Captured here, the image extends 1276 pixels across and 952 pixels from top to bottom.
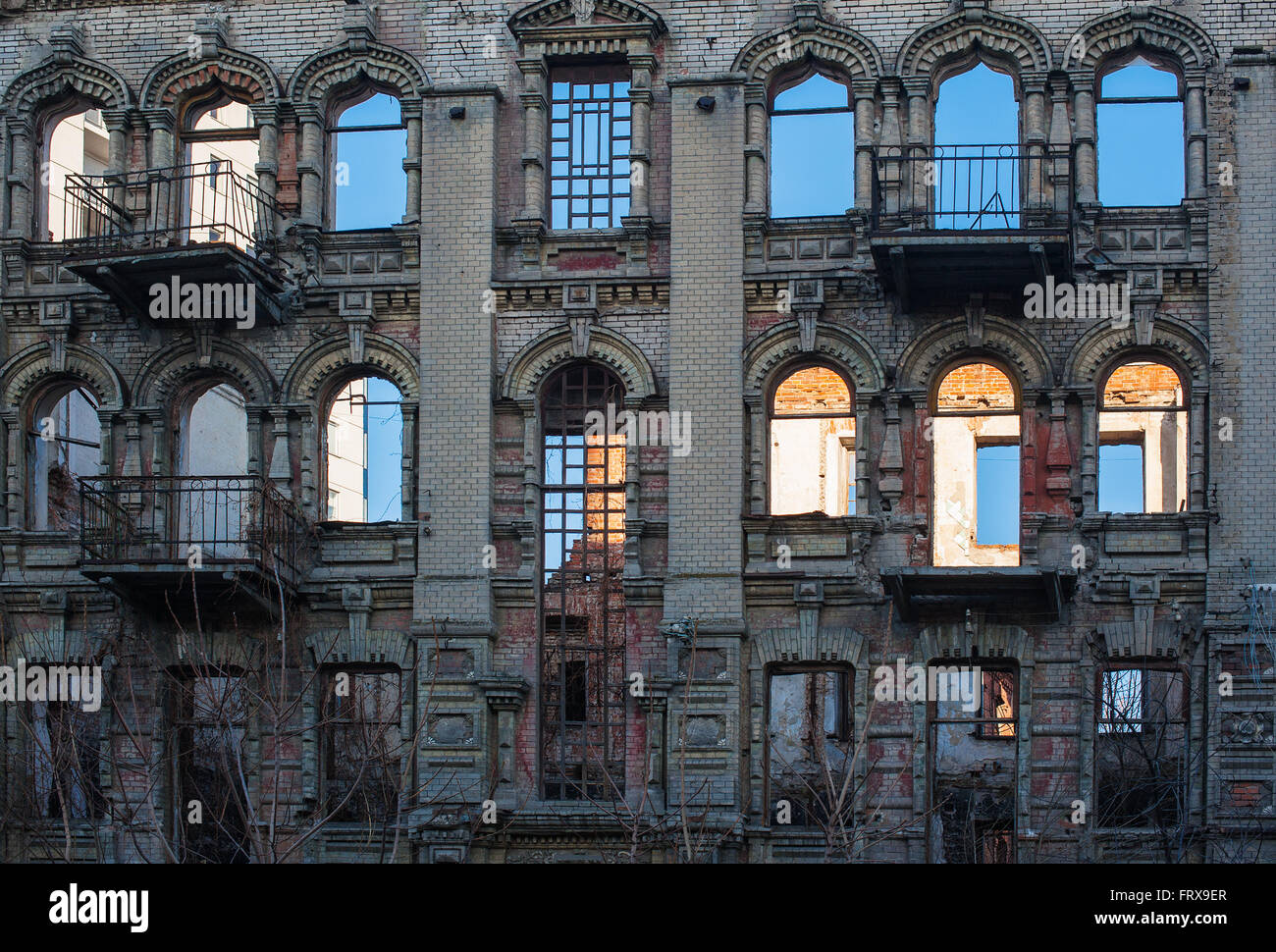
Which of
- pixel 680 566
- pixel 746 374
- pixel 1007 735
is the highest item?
pixel 746 374

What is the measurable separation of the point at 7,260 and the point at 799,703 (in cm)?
1135

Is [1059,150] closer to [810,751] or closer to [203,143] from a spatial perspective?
[810,751]

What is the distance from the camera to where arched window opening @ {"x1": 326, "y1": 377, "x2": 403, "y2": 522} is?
23.5 metres

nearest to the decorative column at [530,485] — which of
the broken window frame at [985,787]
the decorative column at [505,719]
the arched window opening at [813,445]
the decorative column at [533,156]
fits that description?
the decorative column at [505,719]

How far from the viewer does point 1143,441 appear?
74.0 feet

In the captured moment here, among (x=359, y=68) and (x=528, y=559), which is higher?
(x=359, y=68)

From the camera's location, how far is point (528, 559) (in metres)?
22.9

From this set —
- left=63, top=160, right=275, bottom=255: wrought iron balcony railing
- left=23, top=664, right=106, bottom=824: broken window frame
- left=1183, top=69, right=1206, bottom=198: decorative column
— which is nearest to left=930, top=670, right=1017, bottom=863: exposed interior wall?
left=1183, top=69, right=1206, bottom=198: decorative column

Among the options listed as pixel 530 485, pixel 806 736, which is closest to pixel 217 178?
pixel 530 485

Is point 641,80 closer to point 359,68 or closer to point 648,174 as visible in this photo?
point 648,174

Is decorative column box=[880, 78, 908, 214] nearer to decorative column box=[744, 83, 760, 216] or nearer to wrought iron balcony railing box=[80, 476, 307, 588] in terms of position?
decorative column box=[744, 83, 760, 216]

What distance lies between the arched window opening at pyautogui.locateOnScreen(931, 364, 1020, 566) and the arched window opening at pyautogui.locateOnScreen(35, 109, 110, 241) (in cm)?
1072

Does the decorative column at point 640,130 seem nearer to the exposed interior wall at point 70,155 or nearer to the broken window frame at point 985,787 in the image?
the broken window frame at point 985,787
